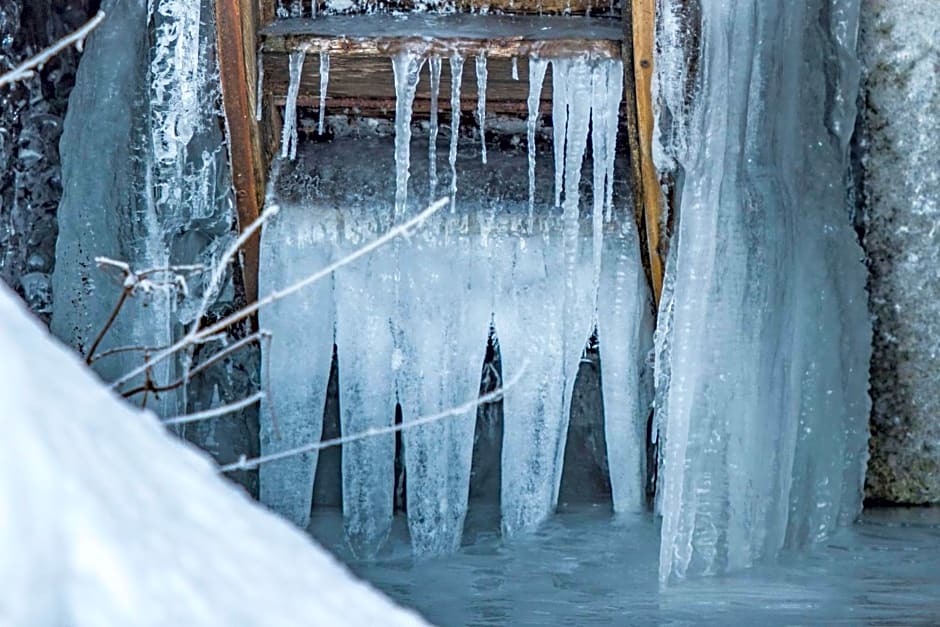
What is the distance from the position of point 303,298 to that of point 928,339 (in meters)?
1.73

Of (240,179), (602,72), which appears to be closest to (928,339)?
(602,72)

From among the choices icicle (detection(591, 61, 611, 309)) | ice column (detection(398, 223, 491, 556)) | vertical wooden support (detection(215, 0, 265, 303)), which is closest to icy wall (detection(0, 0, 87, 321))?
vertical wooden support (detection(215, 0, 265, 303))

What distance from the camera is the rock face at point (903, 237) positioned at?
12.2 ft

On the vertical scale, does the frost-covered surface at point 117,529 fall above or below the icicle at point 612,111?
below

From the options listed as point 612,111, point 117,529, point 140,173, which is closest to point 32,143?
point 140,173

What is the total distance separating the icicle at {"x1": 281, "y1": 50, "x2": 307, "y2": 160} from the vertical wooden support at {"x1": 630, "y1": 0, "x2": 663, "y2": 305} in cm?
85

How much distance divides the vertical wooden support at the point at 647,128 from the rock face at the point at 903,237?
591mm

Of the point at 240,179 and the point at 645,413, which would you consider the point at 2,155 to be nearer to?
the point at 240,179

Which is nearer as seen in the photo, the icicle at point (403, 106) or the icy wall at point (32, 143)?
the icicle at point (403, 106)

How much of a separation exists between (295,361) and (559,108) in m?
1.03

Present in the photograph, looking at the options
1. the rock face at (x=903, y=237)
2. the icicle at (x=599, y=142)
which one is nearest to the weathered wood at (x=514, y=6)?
the icicle at (x=599, y=142)

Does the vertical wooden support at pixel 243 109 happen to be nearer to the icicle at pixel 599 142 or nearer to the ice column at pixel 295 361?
the ice column at pixel 295 361

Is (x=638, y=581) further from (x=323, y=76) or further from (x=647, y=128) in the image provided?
(x=323, y=76)

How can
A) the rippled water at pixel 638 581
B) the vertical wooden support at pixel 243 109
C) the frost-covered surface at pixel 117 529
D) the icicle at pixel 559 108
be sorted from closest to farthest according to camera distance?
1. the frost-covered surface at pixel 117 529
2. the rippled water at pixel 638 581
3. the vertical wooden support at pixel 243 109
4. the icicle at pixel 559 108
